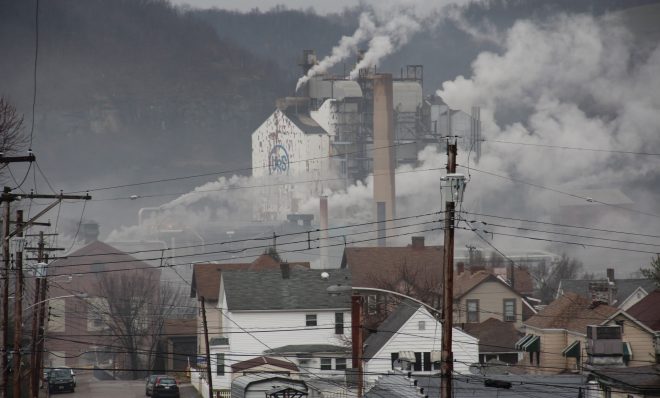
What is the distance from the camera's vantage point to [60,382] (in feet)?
189

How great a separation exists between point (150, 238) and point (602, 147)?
6909 cm

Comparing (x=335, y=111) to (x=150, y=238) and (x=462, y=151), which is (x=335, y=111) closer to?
(x=462, y=151)

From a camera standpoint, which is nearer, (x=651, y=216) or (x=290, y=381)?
(x=290, y=381)

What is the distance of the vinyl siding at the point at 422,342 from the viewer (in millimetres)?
47100

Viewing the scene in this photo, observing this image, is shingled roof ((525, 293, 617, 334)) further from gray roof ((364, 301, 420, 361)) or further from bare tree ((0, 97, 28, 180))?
bare tree ((0, 97, 28, 180))

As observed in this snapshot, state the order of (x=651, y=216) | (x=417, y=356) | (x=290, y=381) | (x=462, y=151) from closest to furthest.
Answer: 1. (x=290, y=381)
2. (x=417, y=356)
3. (x=651, y=216)
4. (x=462, y=151)

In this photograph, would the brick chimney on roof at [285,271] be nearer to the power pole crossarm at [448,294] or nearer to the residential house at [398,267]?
the residential house at [398,267]

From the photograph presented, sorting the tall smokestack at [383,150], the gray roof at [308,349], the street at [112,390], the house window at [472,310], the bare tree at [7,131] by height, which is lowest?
the street at [112,390]

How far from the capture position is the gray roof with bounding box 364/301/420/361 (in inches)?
1886

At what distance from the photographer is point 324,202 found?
564ft

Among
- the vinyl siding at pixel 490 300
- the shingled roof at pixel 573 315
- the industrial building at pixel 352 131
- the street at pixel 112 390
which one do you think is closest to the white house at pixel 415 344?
the shingled roof at pixel 573 315

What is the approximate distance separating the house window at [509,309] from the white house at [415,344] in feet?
65.3

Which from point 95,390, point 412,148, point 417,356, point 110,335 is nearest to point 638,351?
point 417,356

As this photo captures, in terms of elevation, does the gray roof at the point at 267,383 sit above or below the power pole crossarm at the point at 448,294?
below
